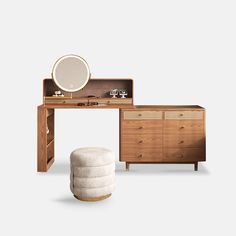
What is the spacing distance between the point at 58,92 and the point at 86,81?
549 millimetres

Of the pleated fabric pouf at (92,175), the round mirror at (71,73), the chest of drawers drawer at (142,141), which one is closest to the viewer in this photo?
the pleated fabric pouf at (92,175)

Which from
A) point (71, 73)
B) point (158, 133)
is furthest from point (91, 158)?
point (71, 73)

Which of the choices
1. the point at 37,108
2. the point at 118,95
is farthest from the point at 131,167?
the point at 37,108

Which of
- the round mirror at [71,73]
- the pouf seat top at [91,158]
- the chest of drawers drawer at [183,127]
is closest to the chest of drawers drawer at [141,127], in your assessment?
the chest of drawers drawer at [183,127]

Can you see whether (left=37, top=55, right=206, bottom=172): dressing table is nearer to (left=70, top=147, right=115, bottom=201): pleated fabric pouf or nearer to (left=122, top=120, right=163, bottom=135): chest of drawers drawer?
(left=122, top=120, right=163, bottom=135): chest of drawers drawer

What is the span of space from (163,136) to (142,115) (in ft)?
1.59

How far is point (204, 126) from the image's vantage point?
8.20m

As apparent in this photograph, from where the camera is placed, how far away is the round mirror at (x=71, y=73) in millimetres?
8375

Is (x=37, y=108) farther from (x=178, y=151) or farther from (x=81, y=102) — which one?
(x=178, y=151)

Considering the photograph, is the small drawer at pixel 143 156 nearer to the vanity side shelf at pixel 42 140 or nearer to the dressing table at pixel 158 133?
the dressing table at pixel 158 133

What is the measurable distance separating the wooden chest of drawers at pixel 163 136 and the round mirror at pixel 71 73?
942 millimetres

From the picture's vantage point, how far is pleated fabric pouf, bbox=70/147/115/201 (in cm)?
627

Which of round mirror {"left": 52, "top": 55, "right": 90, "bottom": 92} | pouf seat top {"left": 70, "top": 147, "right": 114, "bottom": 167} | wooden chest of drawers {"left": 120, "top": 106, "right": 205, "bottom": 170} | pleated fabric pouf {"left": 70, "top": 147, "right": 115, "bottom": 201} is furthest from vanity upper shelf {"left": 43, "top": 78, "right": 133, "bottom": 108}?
pleated fabric pouf {"left": 70, "top": 147, "right": 115, "bottom": 201}

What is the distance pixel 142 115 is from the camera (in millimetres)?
8141
